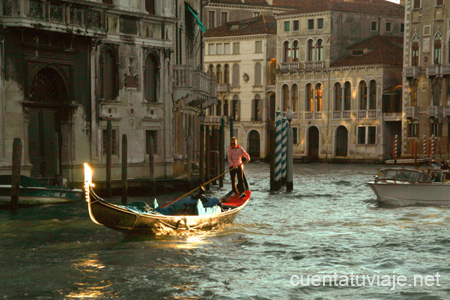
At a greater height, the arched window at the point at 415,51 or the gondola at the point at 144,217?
the arched window at the point at 415,51

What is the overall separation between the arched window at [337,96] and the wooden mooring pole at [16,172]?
111ft

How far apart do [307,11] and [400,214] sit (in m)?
33.0

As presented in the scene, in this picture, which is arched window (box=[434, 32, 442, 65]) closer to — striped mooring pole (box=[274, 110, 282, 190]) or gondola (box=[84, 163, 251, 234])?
striped mooring pole (box=[274, 110, 282, 190])

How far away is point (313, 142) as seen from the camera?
49.2 metres

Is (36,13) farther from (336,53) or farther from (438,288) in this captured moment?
(336,53)

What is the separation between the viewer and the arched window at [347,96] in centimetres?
4716

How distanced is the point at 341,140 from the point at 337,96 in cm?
253

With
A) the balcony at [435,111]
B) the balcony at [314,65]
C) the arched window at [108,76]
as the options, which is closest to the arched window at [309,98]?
the balcony at [314,65]

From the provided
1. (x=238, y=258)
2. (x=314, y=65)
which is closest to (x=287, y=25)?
(x=314, y=65)

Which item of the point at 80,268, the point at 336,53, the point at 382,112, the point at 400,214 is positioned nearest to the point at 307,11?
the point at 336,53

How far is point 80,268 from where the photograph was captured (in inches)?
427

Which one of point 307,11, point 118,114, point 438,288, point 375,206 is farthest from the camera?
point 307,11

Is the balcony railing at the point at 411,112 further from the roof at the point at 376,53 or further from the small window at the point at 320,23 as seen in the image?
the small window at the point at 320,23

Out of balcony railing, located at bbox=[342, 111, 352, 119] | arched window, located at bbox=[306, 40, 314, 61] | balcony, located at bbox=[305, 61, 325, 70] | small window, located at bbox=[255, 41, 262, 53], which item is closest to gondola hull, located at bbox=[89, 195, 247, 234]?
balcony railing, located at bbox=[342, 111, 352, 119]
